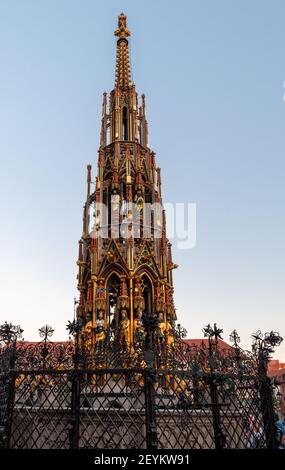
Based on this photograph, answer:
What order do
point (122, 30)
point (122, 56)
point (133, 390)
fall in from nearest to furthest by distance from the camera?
point (133, 390)
point (122, 56)
point (122, 30)

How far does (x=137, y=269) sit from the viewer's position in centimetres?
2139

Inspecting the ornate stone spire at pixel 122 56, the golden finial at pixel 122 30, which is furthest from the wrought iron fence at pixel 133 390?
the golden finial at pixel 122 30

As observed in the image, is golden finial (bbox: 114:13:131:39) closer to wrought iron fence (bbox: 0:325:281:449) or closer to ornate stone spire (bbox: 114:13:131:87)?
ornate stone spire (bbox: 114:13:131:87)

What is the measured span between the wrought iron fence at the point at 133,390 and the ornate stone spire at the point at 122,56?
22.6m

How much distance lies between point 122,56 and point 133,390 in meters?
26.5

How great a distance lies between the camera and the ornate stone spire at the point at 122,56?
28878 millimetres

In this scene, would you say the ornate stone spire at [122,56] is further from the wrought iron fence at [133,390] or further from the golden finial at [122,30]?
the wrought iron fence at [133,390]

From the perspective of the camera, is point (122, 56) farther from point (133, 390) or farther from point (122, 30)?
point (133, 390)

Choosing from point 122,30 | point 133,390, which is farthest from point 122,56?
point 133,390

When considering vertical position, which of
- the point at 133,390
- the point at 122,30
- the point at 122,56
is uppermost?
the point at 122,30

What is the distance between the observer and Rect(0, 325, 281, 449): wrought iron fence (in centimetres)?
976

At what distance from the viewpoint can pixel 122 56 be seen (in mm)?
29922
